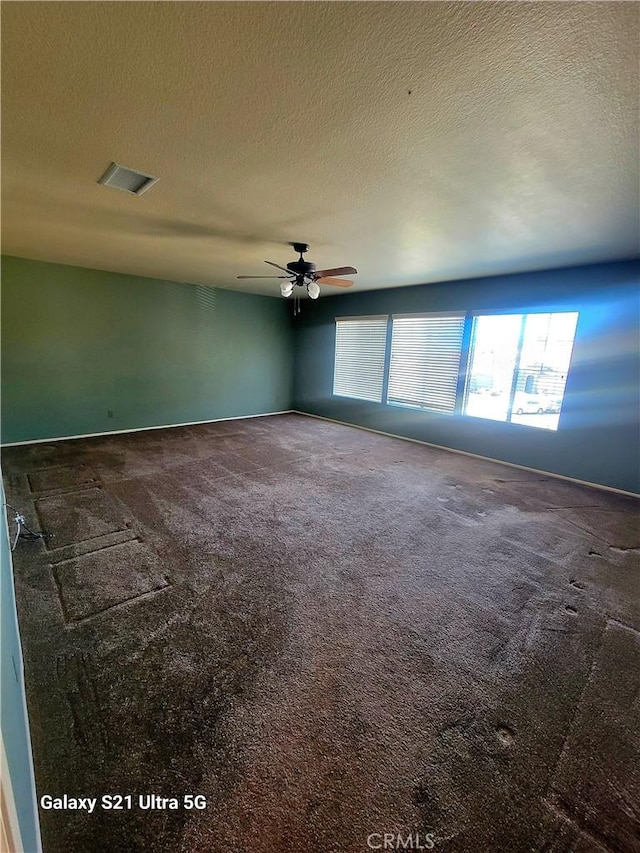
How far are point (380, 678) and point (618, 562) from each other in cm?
235

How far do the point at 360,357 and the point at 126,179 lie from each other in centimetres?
508

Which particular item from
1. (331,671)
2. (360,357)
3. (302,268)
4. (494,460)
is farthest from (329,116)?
(360,357)

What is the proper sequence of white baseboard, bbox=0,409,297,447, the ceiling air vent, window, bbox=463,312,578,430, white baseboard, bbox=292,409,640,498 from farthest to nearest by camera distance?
white baseboard, bbox=0,409,297,447 < window, bbox=463,312,578,430 < white baseboard, bbox=292,409,640,498 < the ceiling air vent

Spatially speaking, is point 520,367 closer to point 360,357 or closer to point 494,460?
point 494,460

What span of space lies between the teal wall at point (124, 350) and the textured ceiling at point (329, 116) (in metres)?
2.32

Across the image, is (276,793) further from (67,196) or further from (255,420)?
(255,420)

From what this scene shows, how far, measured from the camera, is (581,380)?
4340mm

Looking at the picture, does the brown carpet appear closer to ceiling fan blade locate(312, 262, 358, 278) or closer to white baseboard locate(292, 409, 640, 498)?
white baseboard locate(292, 409, 640, 498)

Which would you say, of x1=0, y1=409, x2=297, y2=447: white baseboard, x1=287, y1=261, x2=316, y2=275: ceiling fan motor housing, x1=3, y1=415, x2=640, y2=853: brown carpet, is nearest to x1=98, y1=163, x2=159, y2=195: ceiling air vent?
x1=287, y1=261, x2=316, y2=275: ceiling fan motor housing

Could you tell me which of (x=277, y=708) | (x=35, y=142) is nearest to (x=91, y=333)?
(x=35, y=142)

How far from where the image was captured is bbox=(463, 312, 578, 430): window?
178 inches

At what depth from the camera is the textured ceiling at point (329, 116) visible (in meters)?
1.13

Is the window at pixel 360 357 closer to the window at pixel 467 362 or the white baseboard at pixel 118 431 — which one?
the window at pixel 467 362

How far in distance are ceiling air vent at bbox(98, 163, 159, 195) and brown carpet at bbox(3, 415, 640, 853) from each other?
2.57m
